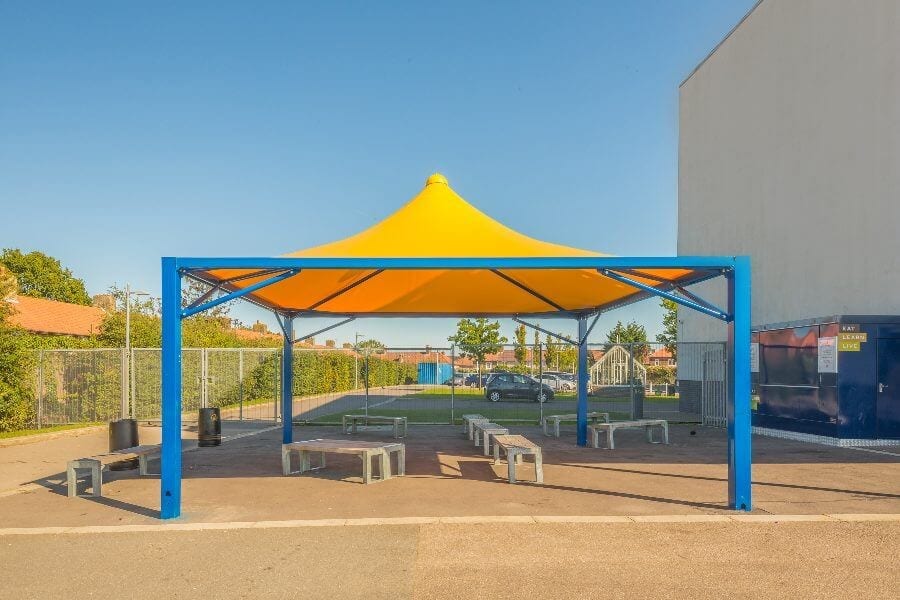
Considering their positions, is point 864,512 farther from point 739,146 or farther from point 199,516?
point 739,146

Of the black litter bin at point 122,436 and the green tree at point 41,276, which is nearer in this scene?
the black litter bin at point 122,436

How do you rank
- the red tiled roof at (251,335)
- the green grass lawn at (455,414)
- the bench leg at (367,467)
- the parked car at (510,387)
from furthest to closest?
the red tiled roof at (251,335), the parked car at (510,387), the green grass lawn at (455,414), the bench leg at (367,467)

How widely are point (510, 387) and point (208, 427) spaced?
649 inches

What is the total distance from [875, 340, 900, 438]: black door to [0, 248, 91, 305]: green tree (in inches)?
2340

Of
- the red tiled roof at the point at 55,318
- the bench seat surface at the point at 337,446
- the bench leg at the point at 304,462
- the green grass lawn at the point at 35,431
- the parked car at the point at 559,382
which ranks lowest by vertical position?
the parked car at the point at 559,382

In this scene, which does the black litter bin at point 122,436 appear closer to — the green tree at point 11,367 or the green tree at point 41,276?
the green tree at point 11,367

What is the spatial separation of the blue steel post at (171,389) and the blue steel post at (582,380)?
8.24 meters

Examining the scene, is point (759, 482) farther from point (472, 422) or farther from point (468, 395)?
point (468, 395)

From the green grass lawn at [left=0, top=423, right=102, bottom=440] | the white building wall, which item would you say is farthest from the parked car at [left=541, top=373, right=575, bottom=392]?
the green grass lawn at [left=0, top=423, right=102, bottom=440]

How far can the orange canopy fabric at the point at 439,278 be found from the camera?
9.42 meters

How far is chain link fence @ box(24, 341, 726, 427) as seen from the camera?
706 inches

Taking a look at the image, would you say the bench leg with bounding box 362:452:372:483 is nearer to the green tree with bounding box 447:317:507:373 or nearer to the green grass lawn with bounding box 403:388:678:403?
the green grass lawn with bounding box 403:388:678:403

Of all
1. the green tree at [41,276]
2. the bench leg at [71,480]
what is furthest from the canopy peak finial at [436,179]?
the green tree at [41,276]

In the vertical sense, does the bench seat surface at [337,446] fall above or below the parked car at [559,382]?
above
